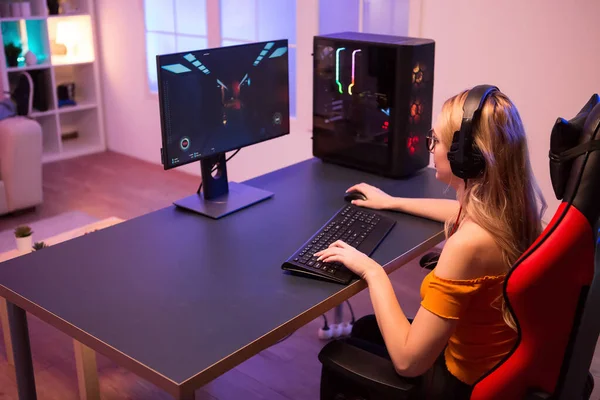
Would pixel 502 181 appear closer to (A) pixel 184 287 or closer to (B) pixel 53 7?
(A) pixel 184 287

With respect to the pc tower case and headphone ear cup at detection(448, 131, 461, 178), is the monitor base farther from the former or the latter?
headphone ear cup at detection(448, 131, 461, 178)

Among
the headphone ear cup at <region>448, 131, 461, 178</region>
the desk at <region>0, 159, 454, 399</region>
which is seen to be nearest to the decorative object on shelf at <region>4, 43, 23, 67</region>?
the desk at <region>0, 159, 454, 399</region>

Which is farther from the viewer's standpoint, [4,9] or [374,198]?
[4,9]

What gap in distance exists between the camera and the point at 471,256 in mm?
1398

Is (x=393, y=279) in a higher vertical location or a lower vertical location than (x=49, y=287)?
lower

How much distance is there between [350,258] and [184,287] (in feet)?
1.30

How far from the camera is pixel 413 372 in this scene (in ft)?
4.68

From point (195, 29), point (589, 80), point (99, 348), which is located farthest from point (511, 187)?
point (195, 29)

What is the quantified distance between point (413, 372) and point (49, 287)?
859 millimetres

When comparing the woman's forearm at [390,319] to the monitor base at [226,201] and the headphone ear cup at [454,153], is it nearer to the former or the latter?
the headphone ear cup at [454,153]

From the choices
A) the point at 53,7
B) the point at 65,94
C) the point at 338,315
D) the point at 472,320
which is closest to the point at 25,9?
the point at 53,7

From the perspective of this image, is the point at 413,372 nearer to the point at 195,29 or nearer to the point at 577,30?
the point at 577,30

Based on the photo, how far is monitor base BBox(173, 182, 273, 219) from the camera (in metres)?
2.07

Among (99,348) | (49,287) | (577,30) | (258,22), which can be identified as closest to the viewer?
(99,348)
